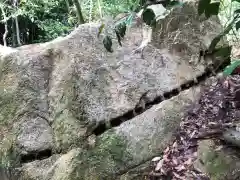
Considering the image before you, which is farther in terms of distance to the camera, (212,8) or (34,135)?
(34,135)

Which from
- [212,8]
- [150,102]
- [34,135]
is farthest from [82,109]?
[212,8]

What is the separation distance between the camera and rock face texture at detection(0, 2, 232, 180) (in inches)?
100

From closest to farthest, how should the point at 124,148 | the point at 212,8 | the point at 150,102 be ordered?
the point at 212,8 → the point at 124,148 → the point at 150,102

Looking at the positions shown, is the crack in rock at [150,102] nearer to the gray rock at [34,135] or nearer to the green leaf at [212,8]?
the gray rock at [34,135]

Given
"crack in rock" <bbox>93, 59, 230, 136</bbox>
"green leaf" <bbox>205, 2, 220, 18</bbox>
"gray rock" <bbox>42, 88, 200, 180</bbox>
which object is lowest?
"gray rock" <bbox>42, 88, 200, 180</bbox>

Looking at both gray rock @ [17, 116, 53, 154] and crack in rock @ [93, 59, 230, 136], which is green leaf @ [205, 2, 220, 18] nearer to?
crack in rock @ [93, 59, 230, 136]

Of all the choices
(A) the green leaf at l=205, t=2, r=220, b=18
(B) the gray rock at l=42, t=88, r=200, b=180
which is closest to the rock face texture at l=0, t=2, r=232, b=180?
(B) the gray rock at l=42, t=88, r=200, b=180

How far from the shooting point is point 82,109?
2.61 metres

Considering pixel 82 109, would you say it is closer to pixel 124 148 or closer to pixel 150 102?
pixel 124 148

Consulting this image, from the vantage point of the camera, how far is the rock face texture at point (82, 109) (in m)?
2.54

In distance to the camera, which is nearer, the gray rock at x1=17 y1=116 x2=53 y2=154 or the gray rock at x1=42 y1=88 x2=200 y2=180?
the gray rock at x1=42 y1=88 x2=200 y2=180

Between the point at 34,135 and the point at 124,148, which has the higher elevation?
the point at 34,135

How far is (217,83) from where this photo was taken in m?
3.15

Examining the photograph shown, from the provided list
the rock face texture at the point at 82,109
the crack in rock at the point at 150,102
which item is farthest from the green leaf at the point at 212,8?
the rock face texture at the point at 82,109
